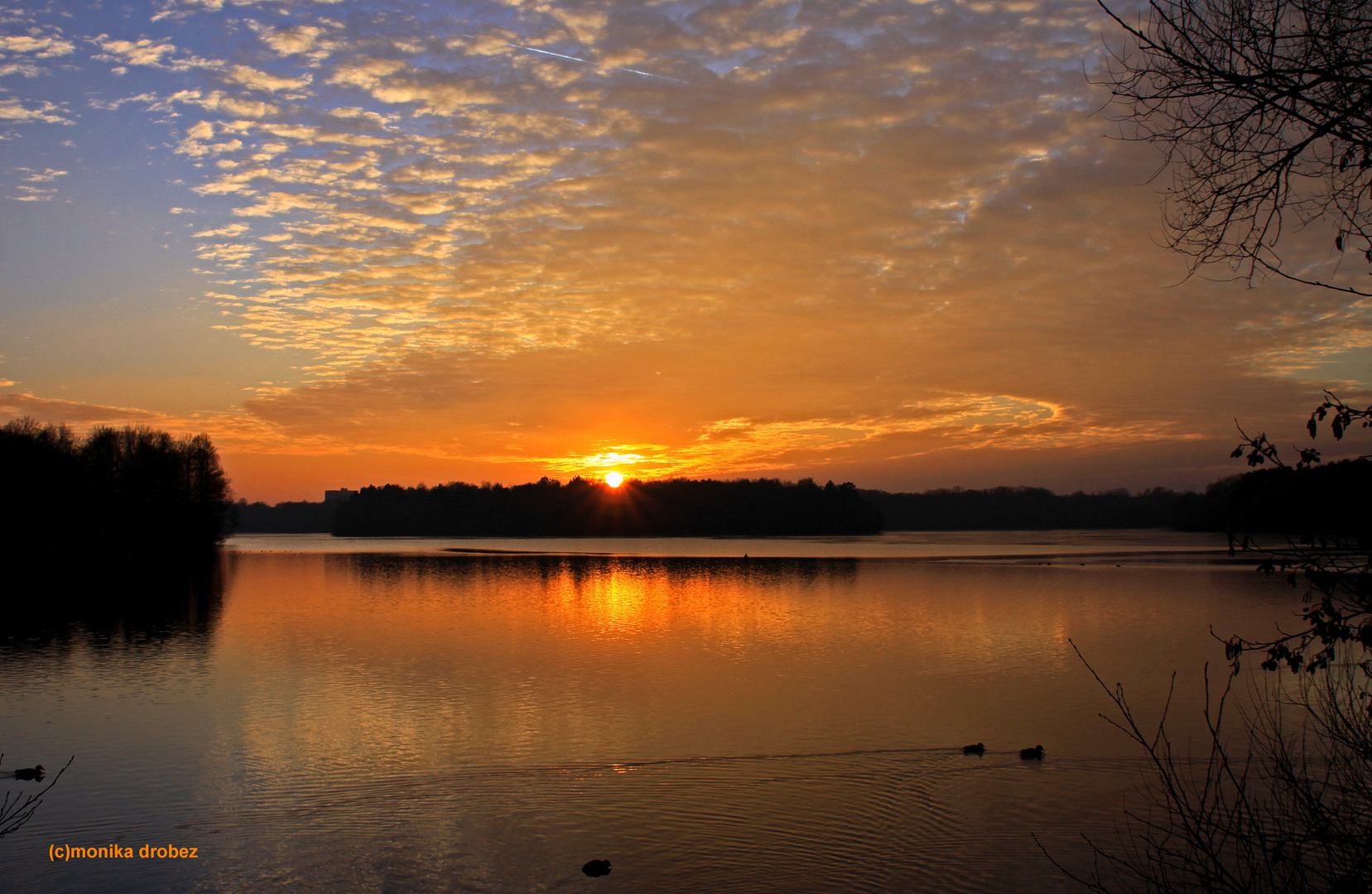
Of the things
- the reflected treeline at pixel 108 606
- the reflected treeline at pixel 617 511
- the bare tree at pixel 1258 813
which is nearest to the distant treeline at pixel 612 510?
the reflected treeline at pixel 617 511

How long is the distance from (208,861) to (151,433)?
90420mm

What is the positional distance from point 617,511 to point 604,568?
8705 centimetres

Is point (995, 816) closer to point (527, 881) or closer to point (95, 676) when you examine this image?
point (527, 881)

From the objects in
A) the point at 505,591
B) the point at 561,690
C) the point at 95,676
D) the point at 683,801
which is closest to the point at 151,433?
the point at 505,591

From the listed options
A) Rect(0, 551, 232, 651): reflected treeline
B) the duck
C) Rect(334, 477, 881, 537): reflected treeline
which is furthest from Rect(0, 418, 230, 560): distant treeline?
the duck

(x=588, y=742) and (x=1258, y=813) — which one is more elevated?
(x=1258, y=813)

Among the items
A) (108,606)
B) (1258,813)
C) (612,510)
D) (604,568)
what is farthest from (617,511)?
(1258,813)

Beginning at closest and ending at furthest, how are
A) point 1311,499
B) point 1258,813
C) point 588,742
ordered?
point 1311,499 < point 1258,813 < point 588,742

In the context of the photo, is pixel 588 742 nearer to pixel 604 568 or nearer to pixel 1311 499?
pixel 1311 499

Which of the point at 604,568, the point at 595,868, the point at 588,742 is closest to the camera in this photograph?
the point at 595,868

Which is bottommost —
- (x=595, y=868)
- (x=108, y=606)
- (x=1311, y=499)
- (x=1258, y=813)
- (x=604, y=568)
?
(x=604, y=568)

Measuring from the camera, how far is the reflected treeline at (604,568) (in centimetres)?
4084

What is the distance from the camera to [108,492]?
247ft

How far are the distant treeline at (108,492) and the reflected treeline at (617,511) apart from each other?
51.0 m
